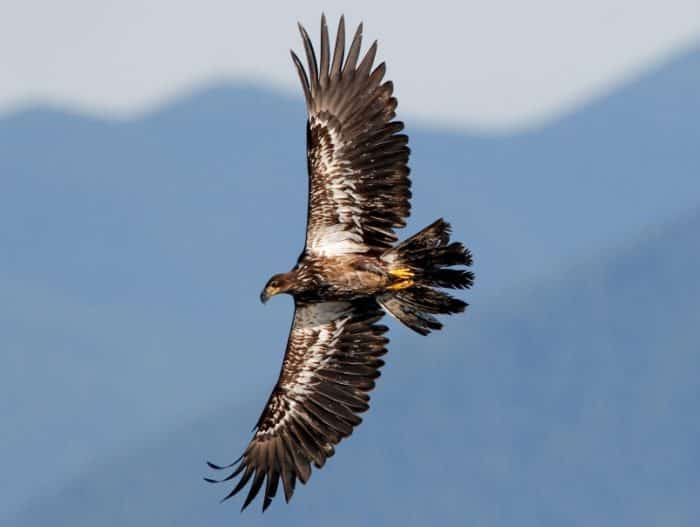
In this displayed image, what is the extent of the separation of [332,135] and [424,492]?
136 m

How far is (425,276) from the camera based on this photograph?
19.8 metres

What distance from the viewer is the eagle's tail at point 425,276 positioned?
19.5 meters

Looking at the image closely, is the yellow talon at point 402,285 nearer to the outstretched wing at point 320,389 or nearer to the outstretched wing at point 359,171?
the outstretched wing at point 359,171

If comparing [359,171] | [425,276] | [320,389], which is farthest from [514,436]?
[425,276]

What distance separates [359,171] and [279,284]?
130cm

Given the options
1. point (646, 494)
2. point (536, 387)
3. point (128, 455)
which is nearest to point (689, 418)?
point (646, 494)

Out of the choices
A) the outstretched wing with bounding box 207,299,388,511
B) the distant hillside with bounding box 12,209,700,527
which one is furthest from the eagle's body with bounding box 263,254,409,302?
the distant hillside with bounding box 12,209,700,527

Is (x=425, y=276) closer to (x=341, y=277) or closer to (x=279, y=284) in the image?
(x=341, y=277)

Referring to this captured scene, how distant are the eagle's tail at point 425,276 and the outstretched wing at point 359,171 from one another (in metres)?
0.44

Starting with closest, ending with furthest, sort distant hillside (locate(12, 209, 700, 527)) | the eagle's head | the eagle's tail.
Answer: the eagle's tail < the eagle's head < distant hillside (locate(12, 209, 700, 527))

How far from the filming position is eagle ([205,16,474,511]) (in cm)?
1995

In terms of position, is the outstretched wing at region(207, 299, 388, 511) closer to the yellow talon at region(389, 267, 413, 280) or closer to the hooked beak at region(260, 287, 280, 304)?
the hooked beak at region(260, 287, 280, 304)

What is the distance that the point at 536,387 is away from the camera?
16288 cm

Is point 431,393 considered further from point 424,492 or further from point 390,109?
point 390,109
